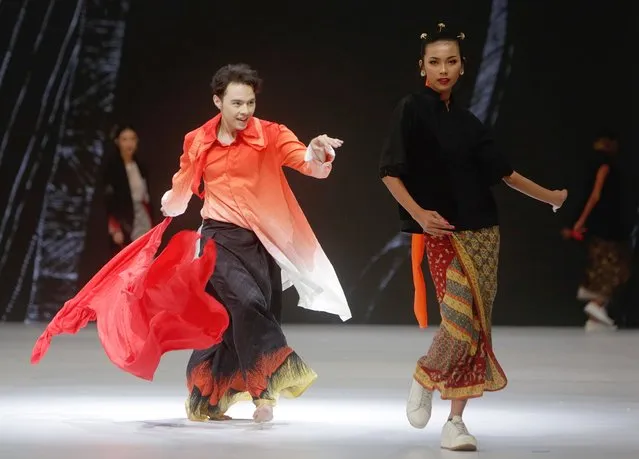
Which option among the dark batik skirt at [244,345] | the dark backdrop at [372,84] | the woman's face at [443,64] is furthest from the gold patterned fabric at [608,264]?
the woman's face at [443,64]

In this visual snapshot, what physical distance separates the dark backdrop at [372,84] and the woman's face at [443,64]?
232 inches

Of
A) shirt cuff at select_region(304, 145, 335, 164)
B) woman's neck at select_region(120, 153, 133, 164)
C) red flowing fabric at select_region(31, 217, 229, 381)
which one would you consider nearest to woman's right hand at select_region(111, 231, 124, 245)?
woman's neck at select_region(120, 153, 133, 164)

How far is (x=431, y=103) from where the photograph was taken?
486cm

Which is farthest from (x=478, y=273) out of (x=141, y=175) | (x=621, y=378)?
(x=141, y=175)

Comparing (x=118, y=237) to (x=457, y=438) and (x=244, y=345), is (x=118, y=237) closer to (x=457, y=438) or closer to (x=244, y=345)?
(x=244, y=345)

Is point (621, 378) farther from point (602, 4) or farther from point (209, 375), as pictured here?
point (602, 4)

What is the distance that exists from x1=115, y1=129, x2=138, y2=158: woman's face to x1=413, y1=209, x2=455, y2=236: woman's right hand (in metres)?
5.24

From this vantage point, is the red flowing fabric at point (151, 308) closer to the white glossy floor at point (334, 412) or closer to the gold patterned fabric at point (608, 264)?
the white glossy floor at point (334, 412)

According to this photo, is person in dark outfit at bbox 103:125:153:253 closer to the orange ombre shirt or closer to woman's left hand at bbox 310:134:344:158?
the orange ombre shirt

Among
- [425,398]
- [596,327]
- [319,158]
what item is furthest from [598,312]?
[425,398]

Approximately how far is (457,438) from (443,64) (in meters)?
1.19

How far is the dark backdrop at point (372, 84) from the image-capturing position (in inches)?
424

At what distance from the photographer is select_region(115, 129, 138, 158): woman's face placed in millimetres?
9719

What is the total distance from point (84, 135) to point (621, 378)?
4984mm
